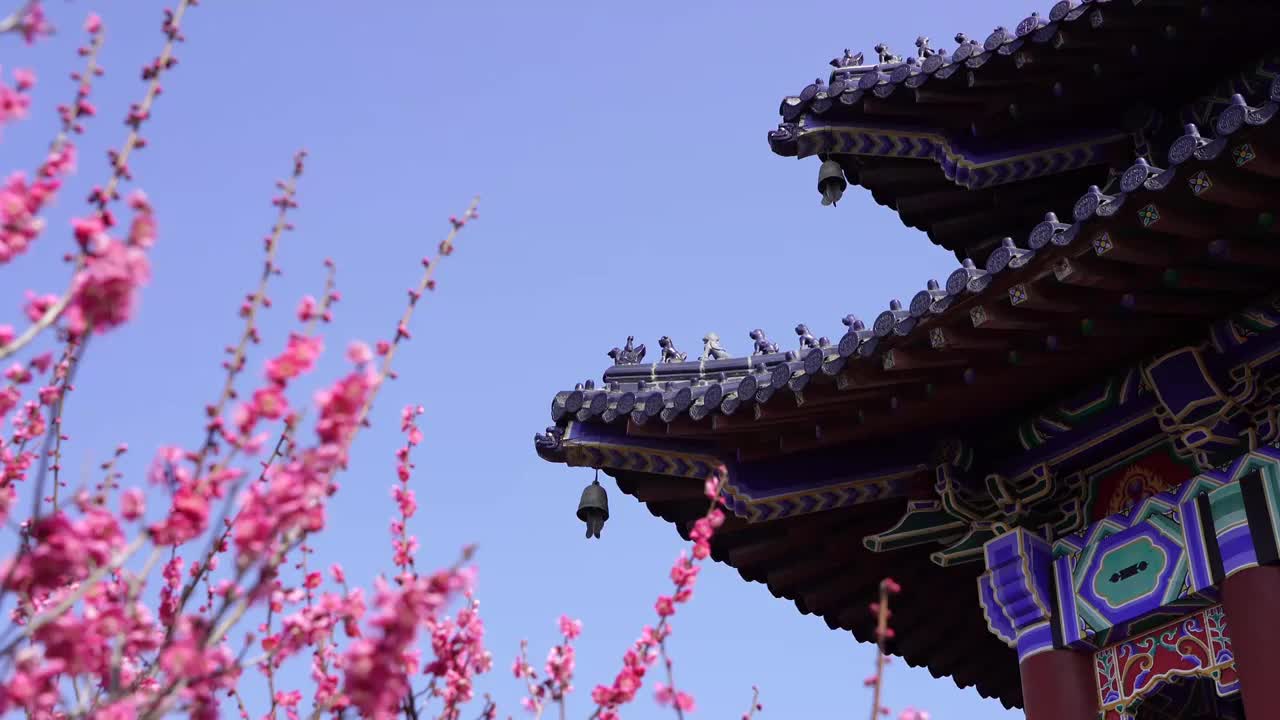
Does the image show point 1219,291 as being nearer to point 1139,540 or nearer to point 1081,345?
point 1081,345

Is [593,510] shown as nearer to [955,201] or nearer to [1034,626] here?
[1034,626]

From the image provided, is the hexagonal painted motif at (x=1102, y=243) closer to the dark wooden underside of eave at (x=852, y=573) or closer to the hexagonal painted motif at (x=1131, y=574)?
the hexagonal painted motif at (x=1131, y=574)

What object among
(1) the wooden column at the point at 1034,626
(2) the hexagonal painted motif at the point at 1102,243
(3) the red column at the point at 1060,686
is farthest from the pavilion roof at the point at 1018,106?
(3) the red column at the point at 1060,686

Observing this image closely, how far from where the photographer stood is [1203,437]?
6.06m

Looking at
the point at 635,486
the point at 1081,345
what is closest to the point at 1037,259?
the point at 1081,345

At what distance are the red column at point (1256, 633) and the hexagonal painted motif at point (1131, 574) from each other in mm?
321

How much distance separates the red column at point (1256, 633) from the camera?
18.0ft

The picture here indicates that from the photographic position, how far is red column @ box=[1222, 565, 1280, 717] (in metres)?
5.48

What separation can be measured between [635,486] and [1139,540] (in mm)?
2537

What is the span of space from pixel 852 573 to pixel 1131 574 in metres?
1.77

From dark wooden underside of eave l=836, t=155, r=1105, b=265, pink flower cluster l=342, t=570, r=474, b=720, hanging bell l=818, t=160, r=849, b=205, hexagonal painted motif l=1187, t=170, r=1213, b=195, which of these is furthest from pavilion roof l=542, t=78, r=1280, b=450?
pink flower cluster l=342, t=570, r=474, b=720

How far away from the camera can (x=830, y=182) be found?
8281 millimetres

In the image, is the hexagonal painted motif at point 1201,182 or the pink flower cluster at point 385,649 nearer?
the pink flower cluster at point 385,649

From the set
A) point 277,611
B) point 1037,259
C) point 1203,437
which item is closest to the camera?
point 277,611
